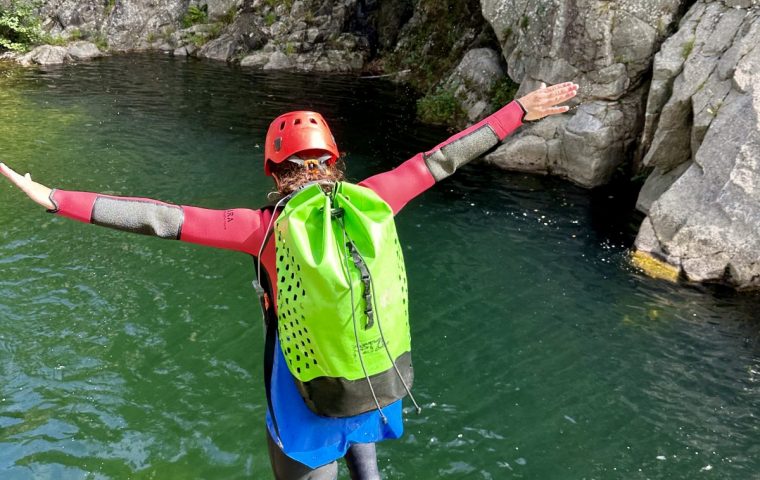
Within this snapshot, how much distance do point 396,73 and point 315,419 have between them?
26797 millimetres

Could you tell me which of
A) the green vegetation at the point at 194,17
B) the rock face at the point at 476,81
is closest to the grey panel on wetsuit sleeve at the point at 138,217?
the rock face at the point at 476,81

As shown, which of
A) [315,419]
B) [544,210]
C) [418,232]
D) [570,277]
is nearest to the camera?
Result: [315,419]

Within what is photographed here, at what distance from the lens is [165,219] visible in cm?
343

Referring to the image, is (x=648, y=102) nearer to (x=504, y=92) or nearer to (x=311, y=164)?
(x=504, y=92)

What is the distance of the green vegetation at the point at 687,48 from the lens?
39.1ft

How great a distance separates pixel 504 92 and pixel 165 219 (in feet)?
51.1

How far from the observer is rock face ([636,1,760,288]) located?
9.66 m

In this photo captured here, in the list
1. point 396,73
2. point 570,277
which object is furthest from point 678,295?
point 396,73

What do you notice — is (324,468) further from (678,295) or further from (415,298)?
(678,295)

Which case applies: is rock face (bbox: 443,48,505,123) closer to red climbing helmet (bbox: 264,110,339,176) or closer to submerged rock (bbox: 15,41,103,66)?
red climbing helmet (bbox: 264,110,339,176)

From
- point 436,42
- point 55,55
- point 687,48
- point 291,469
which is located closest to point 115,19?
point 55,55

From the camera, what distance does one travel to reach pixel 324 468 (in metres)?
3.61

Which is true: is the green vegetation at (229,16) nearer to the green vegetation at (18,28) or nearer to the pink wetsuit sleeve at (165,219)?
the green vegetation at (18,28)

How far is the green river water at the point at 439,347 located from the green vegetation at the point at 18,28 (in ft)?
71.1
